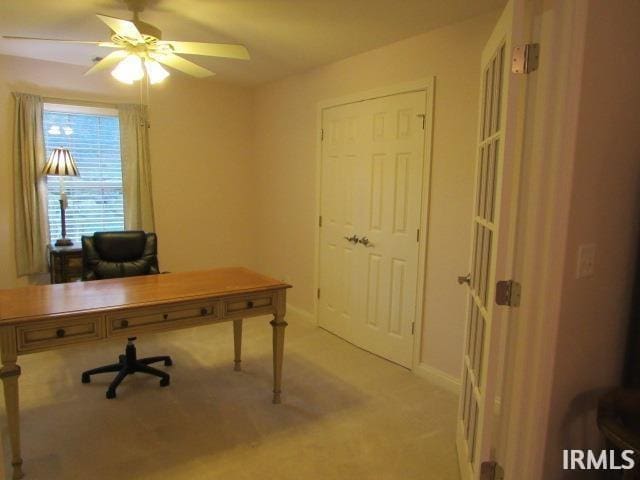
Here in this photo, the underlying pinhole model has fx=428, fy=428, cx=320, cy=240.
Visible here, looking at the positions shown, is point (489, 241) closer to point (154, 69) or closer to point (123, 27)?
point (123, 27)

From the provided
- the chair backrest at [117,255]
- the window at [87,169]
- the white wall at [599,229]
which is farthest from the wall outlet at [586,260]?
the window at [87,169]

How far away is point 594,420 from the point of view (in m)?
1.61

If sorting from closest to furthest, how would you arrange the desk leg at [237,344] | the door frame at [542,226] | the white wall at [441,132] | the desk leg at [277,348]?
the door frame at [542,226]
the desk leg at [277,348]
the white wall at [441,132]
the desk leg at [237,344]

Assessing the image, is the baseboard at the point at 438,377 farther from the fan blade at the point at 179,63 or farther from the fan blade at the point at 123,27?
the fan blade at the point at 123,27

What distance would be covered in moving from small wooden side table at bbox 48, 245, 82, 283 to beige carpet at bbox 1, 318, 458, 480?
25.4 inches

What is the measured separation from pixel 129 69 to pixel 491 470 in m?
2.80

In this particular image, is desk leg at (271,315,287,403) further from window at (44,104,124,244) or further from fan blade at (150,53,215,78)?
window at (44,104,124,244)

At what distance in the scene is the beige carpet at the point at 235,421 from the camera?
2.14 metres

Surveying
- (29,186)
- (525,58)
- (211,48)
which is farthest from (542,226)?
(29,186)

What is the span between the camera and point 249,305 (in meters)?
2.57

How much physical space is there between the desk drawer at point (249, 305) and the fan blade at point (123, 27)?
5.02 ft

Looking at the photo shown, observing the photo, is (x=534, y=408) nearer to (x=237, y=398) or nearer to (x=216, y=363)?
(x=237, y=398)

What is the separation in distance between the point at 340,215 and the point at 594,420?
8.61 ft

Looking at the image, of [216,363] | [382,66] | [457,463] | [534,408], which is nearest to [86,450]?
[216,363]
